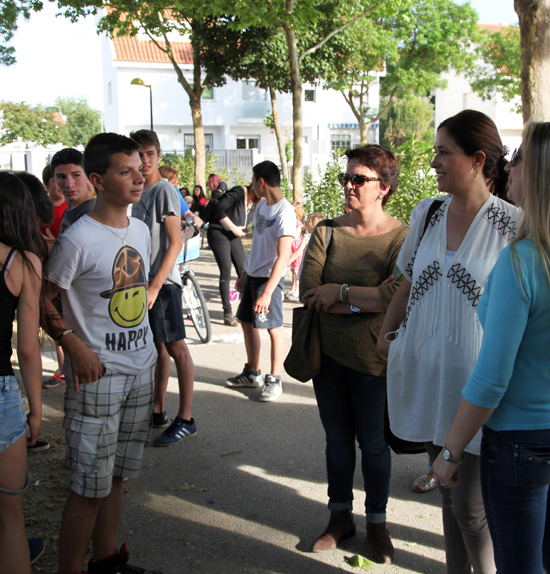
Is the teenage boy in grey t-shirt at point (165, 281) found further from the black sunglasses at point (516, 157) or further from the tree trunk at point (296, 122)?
the tree trunk at point (296, 122)

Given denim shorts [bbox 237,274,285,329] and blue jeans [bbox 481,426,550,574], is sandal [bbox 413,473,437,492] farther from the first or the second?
denim shorts [bbox 237,274,285,329]

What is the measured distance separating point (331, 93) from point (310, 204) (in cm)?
3294

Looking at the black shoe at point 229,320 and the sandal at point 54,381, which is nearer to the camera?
the sandal at point 54,381

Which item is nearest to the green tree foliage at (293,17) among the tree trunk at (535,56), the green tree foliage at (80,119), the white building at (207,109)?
the tree trunk at (535,56)

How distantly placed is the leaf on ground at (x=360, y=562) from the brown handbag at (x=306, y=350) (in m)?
0.91

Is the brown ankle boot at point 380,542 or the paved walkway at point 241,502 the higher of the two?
the brown ankle boot at point 380,542

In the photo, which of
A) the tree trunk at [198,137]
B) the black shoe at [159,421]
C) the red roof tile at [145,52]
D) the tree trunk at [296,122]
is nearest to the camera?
the black shoe at [159,421]

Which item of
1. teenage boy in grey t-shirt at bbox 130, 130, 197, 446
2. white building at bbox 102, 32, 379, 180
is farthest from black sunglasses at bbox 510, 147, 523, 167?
white building at bbox 102, 32, 379, 180

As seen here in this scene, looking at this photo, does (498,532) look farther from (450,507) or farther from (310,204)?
(310,204)

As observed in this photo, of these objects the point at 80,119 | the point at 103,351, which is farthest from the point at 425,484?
the point at 80,119

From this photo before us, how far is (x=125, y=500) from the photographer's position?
11.5ft

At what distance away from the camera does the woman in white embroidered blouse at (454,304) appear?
Answer: 2.15 metres

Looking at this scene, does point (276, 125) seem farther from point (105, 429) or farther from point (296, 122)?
point (105, 429)

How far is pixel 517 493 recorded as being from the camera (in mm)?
1734
